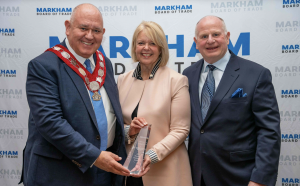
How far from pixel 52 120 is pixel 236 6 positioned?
2652mm

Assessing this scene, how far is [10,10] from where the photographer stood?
3.28 m

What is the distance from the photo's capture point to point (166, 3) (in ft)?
10.4

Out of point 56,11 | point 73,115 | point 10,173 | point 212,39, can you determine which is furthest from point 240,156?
point 10,173

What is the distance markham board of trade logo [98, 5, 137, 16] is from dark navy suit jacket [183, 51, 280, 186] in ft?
5.57

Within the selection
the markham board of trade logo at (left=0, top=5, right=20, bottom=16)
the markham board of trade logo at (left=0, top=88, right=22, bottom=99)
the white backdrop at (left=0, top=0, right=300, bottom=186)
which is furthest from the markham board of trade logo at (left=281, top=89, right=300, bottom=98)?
the markham board of trade logo at (left=0, top=5, right=20, bottom=16)

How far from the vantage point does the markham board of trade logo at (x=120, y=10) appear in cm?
→ 318

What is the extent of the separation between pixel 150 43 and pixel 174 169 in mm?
1154

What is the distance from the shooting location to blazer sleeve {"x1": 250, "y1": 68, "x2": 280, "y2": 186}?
1887 mm

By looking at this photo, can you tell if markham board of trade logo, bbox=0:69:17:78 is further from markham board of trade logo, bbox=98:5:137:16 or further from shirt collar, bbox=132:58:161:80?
shirt collar, bbox=132:58:161:80

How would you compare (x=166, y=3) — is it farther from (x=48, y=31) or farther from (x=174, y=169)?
(x=174, y=169)

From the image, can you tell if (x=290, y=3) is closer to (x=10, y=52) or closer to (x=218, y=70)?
(x=218, y=70)

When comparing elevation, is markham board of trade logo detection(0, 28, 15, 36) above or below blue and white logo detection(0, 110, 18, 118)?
above

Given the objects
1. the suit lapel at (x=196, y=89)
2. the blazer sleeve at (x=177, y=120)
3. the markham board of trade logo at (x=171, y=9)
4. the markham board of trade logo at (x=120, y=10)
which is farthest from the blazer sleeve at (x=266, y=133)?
the markham board of trade logo at (x=120, y=10)

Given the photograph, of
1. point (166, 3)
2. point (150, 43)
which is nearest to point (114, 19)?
point (166, 3)
